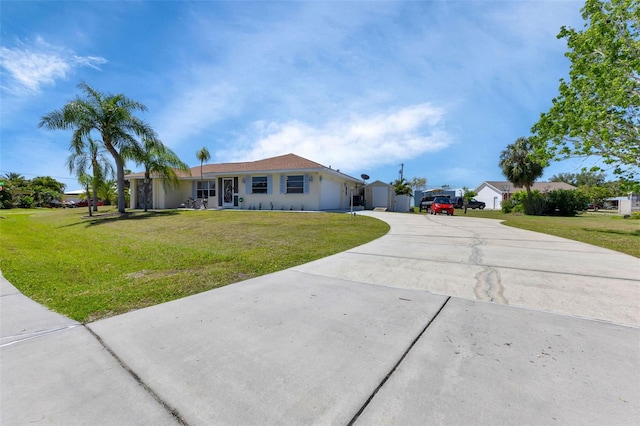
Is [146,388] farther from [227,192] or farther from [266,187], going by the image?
[227,192]

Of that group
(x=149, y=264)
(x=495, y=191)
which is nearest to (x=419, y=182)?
(x=495, y=191)

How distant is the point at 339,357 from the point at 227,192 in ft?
71.2

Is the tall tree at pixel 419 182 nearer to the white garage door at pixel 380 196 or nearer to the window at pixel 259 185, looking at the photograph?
the white garage door at pixel 380 196

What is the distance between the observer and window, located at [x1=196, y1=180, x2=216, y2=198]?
23.6 meters

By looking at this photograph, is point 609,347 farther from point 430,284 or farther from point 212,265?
point 212,265

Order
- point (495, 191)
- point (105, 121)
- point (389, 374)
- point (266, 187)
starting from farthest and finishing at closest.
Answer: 1. point (495, 191)
2. point (266, 187)
3. point (105, 121)
4. point (389, 374)

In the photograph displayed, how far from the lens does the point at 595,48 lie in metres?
11.0

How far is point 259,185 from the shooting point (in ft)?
69.1

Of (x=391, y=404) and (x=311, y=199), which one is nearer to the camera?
(x=391, y=404)

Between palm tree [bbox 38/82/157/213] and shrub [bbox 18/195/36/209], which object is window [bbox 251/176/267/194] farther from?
shrub [bbox 18/195/36/209]

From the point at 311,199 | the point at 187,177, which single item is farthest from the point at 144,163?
the point at 311,199

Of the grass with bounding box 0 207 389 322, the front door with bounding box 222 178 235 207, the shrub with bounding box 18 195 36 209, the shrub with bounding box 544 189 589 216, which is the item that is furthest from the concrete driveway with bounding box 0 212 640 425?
the shrub with bounding box 18 195 36 209

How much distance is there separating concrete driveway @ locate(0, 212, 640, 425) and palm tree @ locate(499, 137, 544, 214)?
28723 mm

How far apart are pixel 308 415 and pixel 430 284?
3.14m
